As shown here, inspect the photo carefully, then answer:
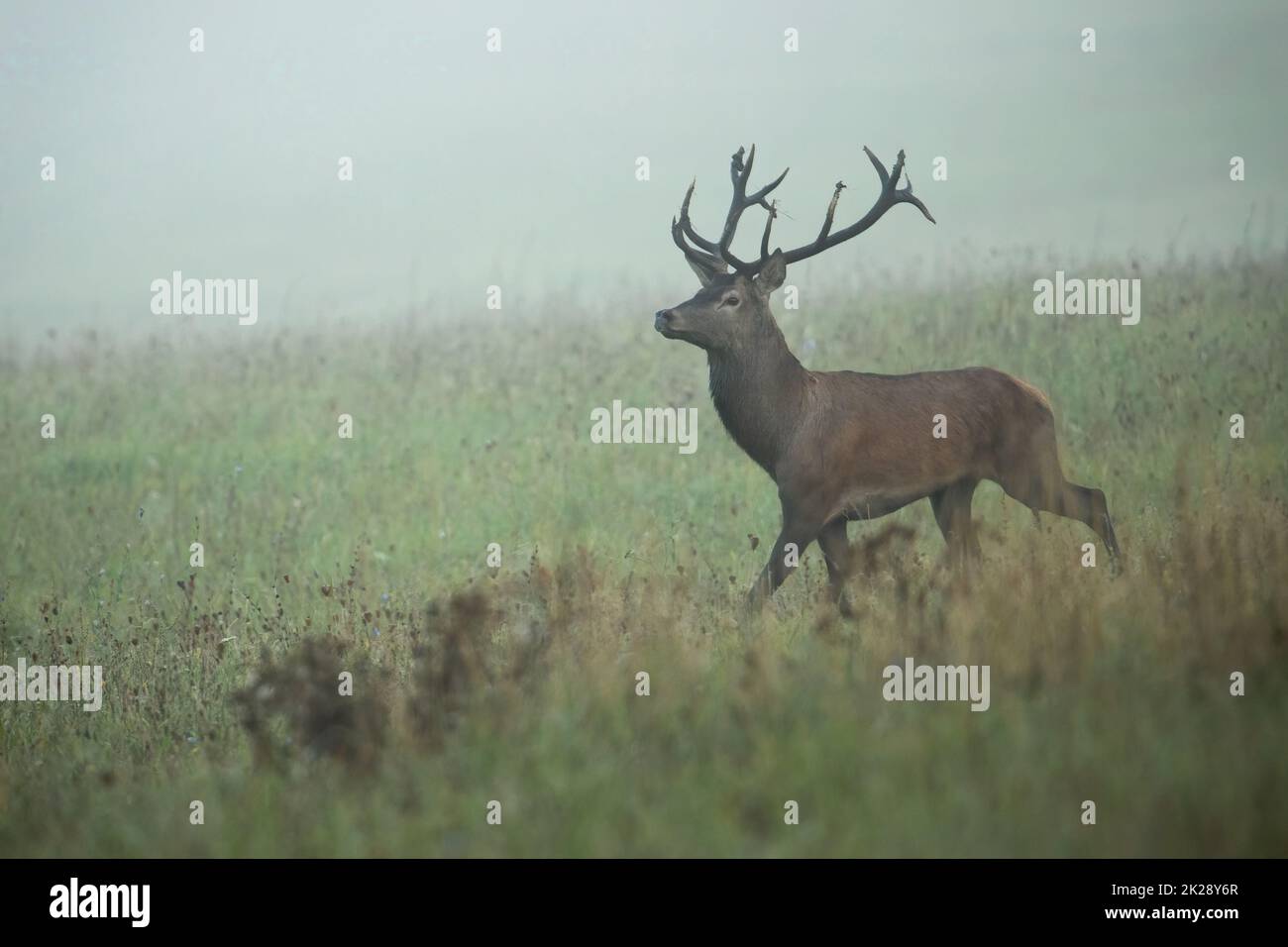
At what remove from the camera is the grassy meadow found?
193 inches

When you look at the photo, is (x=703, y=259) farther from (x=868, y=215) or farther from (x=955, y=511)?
(x=955, y=511)

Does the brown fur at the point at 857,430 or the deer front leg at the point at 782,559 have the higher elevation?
the brown fur at the point at 857,430

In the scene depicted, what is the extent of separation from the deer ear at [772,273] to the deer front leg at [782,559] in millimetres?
1419

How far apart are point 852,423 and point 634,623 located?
2.03 metres

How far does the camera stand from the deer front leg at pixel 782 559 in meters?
7.96

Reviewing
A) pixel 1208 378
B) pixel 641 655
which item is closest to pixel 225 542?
pixel 641 655

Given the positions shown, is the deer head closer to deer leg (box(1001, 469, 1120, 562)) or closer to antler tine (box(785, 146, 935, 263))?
antler tine (box(785, 146, 935, 263))

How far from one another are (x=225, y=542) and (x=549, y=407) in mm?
3984

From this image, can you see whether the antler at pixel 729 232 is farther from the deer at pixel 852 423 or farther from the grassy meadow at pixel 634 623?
the grassy meadow at pixel 634 623

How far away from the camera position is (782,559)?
804cm

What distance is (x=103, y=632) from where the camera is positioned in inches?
368

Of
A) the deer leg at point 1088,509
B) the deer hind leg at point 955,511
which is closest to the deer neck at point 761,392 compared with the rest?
the deer hind leg at point 955,511

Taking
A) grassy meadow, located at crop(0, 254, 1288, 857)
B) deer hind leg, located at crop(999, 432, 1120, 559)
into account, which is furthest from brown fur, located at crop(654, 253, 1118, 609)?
grassy meadow, located at crop(0, 254, 1288, 857)

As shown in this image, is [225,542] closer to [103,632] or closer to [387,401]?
[103,632]
